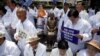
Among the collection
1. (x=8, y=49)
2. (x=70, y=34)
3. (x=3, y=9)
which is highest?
(x=3, y=9)

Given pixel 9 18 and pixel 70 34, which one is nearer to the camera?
pixel 70 34

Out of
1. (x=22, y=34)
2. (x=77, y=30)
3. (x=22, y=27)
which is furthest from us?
(x=22, y=27)

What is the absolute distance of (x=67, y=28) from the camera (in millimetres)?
3975

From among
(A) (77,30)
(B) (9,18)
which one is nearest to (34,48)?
(A) (77,30)

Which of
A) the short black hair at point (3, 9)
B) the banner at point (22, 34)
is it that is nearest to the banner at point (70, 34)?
the banner at point (22, 34)

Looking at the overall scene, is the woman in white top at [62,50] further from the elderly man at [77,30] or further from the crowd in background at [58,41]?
the elderly man at [77,30]

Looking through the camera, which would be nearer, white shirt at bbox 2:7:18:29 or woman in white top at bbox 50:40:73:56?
woman in white top at bbox 50:40:73:56

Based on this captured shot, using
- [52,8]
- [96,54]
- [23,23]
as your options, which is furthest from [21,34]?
[52,8]

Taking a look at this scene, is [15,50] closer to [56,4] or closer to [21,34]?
[21,34]

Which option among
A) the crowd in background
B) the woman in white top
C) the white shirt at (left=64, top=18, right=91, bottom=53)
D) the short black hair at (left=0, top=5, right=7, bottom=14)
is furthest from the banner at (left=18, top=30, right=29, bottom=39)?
the short black hair at (left=0, top=5, right=7, bottom=14)

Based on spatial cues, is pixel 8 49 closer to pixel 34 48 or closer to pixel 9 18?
pixel 34 48

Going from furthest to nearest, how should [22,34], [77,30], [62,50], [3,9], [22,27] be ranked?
[3,9] < [22,27] < [22,34] < [77,30] < [62,50]

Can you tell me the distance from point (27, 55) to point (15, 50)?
21cm

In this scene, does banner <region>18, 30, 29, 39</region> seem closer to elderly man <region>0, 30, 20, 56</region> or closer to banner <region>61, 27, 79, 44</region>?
elderly man <region>0, 30, 20, 56</region>
